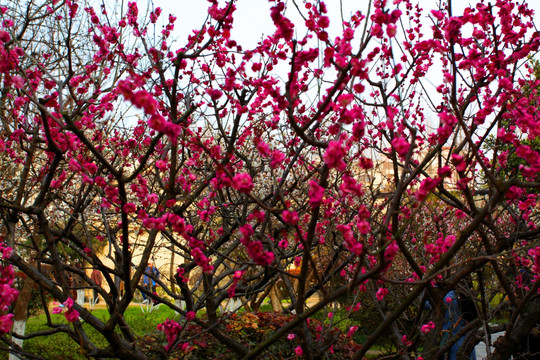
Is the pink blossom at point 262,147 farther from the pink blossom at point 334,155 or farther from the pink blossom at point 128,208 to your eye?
the pink blossom at point 128,208

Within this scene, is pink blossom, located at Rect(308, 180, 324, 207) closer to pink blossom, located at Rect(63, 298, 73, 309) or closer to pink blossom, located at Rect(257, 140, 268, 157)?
pink blossom, located at Rect(257, 140, 268, 157)

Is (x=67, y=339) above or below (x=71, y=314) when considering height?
above

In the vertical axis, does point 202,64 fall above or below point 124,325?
above

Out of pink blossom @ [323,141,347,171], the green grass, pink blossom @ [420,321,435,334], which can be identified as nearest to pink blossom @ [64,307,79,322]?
pink blossom @ [323,141,347,171]

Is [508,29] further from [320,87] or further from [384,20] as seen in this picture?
[384,20]

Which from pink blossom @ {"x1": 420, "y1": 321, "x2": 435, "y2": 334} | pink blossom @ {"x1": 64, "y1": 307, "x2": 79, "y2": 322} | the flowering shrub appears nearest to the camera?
pink blossom @ {"x1": 64, "y1": 307, "x2": 79, "y2": 322}

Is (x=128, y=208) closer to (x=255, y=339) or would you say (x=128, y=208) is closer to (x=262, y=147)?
(x=262, y=147)

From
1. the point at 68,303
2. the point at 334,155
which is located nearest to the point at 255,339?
the point at 68,303

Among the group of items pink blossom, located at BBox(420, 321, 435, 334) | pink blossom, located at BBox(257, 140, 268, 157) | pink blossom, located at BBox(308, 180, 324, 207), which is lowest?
pink blossom, located at BBox(420, 321, 435, 334)

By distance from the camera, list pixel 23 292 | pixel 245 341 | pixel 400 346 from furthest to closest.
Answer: pixel 23 292, pixel 245 341, pixel 400 346

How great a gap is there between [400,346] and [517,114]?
85.4 inches

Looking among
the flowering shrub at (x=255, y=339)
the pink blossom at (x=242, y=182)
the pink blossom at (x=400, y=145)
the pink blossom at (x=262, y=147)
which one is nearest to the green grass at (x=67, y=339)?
the flowering shrub at (x=255, y=339)

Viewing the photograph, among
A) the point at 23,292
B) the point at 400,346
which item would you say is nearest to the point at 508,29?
the point at 400,346

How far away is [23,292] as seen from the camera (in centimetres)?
875
